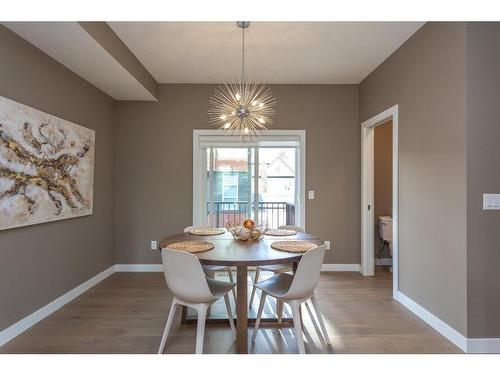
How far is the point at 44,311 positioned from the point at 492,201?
375 centimetres

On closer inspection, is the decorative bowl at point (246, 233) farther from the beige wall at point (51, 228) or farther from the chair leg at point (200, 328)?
the beige wall at point (51, 228)

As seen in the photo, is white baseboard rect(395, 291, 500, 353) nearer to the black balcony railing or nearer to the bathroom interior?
the bathroom interior

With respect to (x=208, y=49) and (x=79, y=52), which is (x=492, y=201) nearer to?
(x=208, y=49)

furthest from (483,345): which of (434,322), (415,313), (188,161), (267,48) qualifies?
(188,161)

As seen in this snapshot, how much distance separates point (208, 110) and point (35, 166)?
2146mm

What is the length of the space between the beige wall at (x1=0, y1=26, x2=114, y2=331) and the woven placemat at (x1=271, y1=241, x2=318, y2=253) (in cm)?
203

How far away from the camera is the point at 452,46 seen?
201 centimetres

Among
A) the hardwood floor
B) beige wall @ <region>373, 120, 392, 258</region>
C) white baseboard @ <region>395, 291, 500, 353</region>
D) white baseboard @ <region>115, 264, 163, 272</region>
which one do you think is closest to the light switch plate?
white baseboard @ <region>395, 291, 500, 353</region>

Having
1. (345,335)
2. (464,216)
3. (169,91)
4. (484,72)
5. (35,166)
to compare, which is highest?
(169,91)

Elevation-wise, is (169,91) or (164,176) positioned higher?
(169,91)

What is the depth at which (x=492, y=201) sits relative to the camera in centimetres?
187
